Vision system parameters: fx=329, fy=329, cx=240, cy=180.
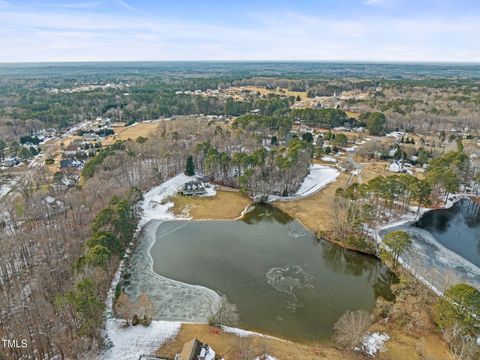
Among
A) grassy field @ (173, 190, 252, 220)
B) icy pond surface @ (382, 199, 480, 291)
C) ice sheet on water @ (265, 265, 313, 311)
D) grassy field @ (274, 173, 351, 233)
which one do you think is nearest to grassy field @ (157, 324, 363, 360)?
ice sheet on water @ (265, 265, 313, 311)

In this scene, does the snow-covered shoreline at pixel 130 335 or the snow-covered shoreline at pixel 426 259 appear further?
the snow-covered shoreline at pixel 426 259

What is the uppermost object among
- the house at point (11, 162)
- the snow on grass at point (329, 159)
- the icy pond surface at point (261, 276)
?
the snow on grass at point (329, 159)

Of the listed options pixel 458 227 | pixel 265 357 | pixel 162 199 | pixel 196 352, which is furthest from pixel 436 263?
pixel 162 199

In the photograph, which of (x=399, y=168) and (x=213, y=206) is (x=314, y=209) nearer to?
(x=213, y=206)

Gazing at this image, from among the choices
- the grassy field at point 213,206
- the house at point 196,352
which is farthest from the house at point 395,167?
the house at point 196,352

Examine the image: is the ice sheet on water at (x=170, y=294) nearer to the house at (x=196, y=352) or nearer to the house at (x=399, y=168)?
the house at (x=196, y=352)

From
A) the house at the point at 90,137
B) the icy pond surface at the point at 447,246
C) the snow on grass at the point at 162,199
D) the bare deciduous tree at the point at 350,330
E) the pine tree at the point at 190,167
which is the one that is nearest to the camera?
the bare deciduous tree at the point at 350,330
